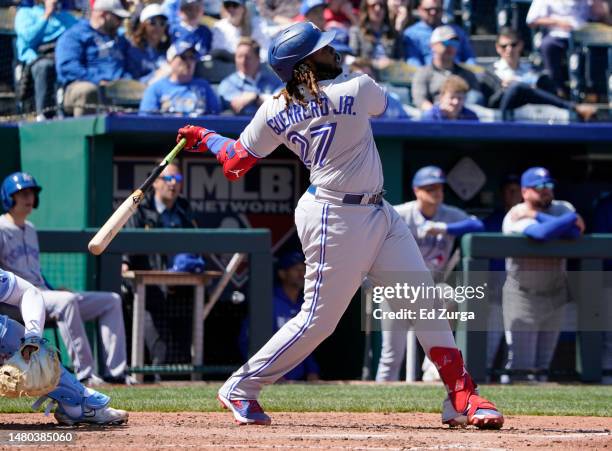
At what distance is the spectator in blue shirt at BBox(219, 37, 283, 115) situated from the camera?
10453mm

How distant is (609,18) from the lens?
13.2 metres

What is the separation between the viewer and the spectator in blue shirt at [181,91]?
10.2 m

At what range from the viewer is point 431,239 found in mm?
9664

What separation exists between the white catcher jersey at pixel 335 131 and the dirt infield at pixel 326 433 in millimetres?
1119

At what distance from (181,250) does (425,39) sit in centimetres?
398

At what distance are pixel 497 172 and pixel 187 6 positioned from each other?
3212 mm

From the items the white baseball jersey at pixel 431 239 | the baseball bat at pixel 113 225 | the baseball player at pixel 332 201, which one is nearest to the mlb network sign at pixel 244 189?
the white baseball jersey at pixel 431 239

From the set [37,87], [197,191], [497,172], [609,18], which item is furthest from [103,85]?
[609,18]

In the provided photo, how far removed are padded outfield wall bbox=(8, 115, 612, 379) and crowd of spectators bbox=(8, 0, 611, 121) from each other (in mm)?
203

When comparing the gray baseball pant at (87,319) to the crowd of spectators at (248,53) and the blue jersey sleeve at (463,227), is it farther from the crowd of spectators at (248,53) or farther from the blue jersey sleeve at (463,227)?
the blue jersey sleeve at (463,227)

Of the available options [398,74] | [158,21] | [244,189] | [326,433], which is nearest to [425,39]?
[398,74]

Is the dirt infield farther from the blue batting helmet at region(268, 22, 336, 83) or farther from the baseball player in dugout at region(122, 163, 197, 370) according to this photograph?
the baseball player in dugout at region(122, 163, 197, 370)

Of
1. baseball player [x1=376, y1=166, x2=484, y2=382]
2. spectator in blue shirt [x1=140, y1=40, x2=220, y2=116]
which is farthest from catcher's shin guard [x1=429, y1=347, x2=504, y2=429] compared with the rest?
spectator in blue shirt [x1=140, y1=40, x2=220, y2=116]

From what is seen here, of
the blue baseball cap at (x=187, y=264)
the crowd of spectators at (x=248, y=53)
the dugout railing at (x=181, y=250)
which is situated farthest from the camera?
the crowd of spectators at (x=248, y=53)
